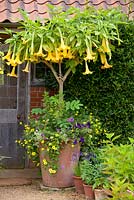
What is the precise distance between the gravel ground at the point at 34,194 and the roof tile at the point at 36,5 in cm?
269

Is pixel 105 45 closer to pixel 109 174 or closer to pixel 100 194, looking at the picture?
pixel 109 174

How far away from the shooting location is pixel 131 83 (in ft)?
22.9

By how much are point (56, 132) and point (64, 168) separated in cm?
57

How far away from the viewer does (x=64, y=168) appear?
630 centimetres

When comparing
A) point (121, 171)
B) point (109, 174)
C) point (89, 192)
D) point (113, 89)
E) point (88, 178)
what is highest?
point (113, 89)

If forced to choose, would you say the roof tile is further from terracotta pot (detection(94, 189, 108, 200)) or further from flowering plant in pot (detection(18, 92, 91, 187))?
terracotta pot (detection(94, 189, 108, 200))

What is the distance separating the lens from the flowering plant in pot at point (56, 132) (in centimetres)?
613

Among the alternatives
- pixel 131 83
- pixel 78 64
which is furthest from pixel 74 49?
pixel 131 83

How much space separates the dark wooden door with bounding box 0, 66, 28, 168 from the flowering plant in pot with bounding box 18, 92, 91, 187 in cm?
142

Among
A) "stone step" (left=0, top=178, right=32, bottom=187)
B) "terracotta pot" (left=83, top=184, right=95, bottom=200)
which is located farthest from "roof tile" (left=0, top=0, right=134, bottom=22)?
"terracotta pot" (left=83, top=184, right=95, bottom=200)

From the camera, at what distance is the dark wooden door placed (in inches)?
311

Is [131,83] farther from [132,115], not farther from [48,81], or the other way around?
[48,81]

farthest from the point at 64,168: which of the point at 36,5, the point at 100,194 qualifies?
the point at 36,5

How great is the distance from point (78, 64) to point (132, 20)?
1173 mm
